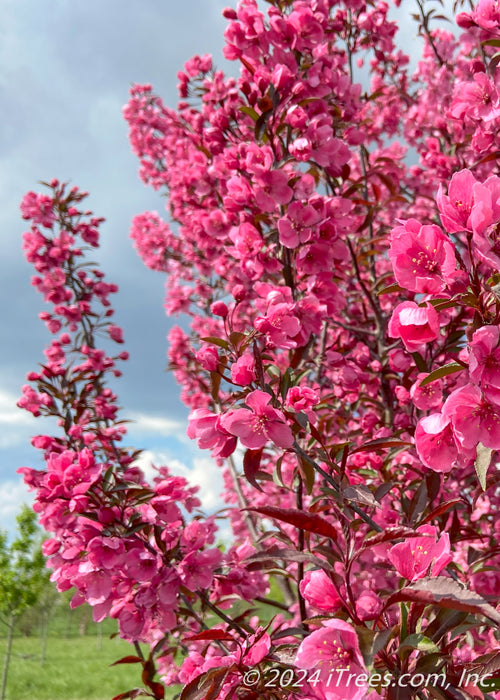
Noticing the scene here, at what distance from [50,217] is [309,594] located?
400 centimetres

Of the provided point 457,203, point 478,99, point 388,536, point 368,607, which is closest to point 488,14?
point 478,99

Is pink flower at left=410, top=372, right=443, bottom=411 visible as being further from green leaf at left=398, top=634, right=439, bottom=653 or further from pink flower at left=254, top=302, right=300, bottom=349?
green leaf at left=398, top=634, right=439, bottom=653

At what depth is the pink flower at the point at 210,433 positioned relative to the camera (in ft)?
4.25

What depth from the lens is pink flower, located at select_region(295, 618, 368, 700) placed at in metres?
0.85

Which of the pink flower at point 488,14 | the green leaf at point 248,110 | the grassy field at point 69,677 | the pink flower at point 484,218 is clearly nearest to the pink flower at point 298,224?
the green leaf at point 248,110

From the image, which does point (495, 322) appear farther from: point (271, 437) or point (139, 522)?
point (139, 522)

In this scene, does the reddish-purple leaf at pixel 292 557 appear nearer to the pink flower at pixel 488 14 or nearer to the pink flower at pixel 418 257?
the pink flower at pixel 418 257

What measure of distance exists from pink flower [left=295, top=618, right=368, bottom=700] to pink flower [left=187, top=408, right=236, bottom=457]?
530 mm

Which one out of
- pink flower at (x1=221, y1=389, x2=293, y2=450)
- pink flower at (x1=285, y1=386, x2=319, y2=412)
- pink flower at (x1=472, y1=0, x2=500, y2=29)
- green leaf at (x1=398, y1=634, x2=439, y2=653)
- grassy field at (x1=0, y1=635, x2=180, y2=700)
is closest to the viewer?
green leaf at (x1=398, y1=634, x2=439, y2=653)

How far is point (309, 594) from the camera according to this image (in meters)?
0.95

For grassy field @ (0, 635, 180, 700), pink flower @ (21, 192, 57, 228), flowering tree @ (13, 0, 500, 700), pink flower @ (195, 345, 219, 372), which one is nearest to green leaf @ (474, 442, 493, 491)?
flowering tree @ (13, 0, 500, 700)

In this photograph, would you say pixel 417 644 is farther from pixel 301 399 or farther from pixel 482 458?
pixel 301 399

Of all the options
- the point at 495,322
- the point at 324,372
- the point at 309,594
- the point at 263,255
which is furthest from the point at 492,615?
the point at 324,372

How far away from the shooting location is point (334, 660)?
88 centimetres
